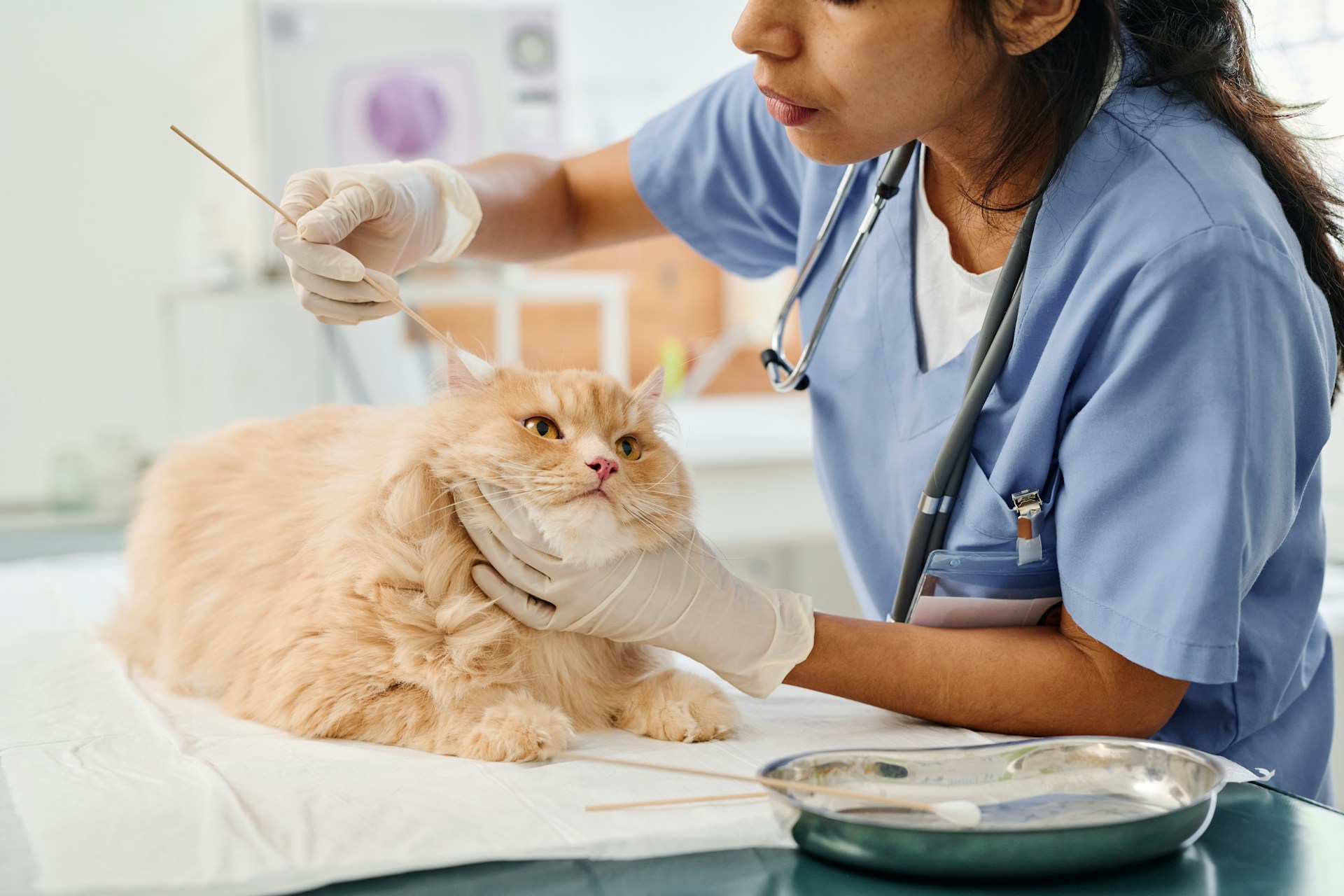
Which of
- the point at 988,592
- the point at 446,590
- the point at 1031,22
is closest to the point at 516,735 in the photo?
the point at 446,590

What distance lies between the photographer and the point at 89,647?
1.34 m

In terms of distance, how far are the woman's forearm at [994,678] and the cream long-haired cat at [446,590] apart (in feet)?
0.45

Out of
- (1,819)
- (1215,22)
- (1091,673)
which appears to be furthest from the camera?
(1215,22)

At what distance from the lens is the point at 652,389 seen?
3.85 ft

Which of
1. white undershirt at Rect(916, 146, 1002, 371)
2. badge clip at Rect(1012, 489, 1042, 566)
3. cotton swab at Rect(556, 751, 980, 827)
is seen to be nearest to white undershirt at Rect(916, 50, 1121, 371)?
white undershirt at Rect(916, 146, 1002, 371)

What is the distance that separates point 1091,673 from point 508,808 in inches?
22.2

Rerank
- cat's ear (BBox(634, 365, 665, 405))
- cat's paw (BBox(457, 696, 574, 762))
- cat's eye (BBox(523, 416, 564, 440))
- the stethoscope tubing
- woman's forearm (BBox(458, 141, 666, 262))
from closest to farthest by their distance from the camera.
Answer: cat's paw (BBox(457, 696, 574, 762)), cat's eye (BBox(523, 416, 564, 440)), cat's ear (BBox(634, 365, 665, 405)), the stethoscope tubing, woman's forearm (BBox(458, 141, 666, 262))

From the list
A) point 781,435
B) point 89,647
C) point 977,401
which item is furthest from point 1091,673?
point 781,435

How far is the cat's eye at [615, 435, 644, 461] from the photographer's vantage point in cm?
108

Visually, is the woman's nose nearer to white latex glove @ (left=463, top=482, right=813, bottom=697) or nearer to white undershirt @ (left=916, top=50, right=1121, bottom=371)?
white undershirt @ (left=916, top=50, right=1121, bottom=371)

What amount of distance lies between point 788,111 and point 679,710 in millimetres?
621

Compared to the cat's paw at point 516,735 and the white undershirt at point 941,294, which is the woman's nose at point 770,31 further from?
the cat's paw at point 516,735

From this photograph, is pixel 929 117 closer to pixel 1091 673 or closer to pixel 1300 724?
pixel 1091 673

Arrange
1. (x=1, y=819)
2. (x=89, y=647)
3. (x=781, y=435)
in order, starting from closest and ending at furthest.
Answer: (x=1, y=819), (x=89, y=647), (x=781, y=435)
